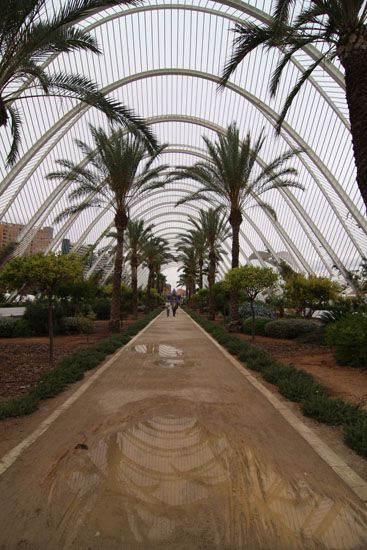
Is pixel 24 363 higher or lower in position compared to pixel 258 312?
lower

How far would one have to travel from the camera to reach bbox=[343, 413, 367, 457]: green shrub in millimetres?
3781

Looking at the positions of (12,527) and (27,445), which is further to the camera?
(27,445)

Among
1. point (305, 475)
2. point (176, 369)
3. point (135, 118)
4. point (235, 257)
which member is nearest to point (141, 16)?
point (235, 257)

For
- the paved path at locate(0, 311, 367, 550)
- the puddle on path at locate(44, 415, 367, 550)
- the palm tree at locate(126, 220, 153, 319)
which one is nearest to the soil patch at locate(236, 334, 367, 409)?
the paved path at locate(0, 311, 367, 550)

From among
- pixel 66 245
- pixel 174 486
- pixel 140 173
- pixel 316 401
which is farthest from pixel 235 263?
pixel 66 245

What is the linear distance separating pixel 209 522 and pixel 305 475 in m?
1.10

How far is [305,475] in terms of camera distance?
3307 millimetres

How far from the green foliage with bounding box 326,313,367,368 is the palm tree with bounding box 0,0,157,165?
22.7 ft

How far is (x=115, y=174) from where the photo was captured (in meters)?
18.0

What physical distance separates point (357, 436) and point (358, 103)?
519cm

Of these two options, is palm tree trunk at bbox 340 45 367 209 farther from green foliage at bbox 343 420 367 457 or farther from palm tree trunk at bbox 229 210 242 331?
palm tree trunk at bbox 229 210 242 331

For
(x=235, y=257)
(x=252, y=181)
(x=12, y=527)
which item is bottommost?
(x=12, y=527)

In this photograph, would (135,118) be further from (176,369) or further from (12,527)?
(12,527)

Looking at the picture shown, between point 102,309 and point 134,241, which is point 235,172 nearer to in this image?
point 102,309
